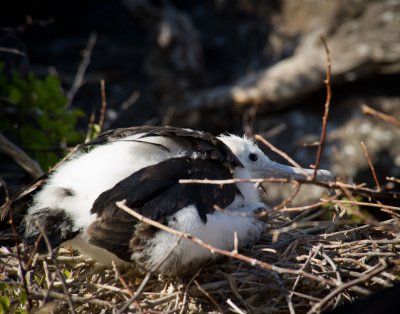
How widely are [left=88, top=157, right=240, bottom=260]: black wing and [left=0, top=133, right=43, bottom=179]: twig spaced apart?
869mm

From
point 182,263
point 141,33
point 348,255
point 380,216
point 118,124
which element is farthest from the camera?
point 141,33

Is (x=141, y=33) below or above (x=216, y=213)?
above

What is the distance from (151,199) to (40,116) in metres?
1.22

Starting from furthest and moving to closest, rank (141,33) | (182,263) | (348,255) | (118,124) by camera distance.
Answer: (141,33) < (118,124) < (348,255) < (182,263)

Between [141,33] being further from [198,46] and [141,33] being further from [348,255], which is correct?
[348,255]

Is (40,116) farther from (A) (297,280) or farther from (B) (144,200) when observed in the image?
(A) (297,280)

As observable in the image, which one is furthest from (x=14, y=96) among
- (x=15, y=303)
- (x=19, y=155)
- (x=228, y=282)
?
(x=228, y=282)

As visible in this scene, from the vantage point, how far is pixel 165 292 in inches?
92.1

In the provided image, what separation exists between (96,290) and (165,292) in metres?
0.25

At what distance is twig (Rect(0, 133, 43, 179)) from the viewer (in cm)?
290

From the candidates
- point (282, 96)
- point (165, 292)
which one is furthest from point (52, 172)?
point (282, 96)

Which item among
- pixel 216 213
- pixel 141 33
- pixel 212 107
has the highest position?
pixel 141 33

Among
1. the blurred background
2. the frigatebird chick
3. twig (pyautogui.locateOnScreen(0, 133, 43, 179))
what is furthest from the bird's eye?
the blurred background

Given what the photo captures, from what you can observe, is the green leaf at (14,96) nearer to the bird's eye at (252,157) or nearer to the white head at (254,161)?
the white head at (254,161)
